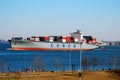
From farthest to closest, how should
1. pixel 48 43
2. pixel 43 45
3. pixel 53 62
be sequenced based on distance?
1. pixel 48 43
2. pixel 43 45
3. pixel 53 62

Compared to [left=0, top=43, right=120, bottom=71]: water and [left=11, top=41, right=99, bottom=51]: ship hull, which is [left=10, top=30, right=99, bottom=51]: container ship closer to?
[left=11, top=41, right=99, bottom=51]: ship hull

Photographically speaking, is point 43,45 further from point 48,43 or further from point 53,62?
point 53,62

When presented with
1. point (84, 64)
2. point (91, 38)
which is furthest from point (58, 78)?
point (91, 38)

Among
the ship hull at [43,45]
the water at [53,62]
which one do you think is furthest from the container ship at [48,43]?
the water at [53,62]

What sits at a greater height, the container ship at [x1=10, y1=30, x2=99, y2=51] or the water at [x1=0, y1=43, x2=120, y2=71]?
the container ship at [x1=10, y1=30, x2=99, y2=51]

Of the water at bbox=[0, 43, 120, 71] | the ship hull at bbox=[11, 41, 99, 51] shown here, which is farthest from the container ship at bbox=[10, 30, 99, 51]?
the water at bbox=[0, 43, 120, 71]

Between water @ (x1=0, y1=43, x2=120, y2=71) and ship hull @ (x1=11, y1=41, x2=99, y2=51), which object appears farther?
ship hull @ (x1=11, y1=41, x2=99, y2=51)

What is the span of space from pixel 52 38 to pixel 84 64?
99240mm

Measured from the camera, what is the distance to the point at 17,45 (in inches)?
6501

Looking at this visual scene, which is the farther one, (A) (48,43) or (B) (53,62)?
(A) (48,43)

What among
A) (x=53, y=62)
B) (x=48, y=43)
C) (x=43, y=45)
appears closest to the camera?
(x=53, y=62)

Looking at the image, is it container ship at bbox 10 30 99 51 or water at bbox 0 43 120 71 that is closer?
water at bbox 0 43 120 71

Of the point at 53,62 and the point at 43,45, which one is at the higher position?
the point at 43,45

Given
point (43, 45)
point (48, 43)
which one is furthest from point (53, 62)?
point (48, 43)
